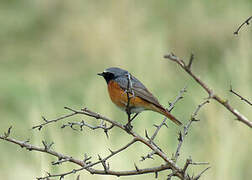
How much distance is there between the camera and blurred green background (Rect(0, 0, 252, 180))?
4395mm

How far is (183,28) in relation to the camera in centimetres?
776

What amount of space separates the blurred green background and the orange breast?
479mm

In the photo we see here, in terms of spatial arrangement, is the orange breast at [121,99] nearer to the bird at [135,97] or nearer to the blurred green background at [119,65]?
the bird at [135,97]

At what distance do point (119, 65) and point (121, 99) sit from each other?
2841 mm

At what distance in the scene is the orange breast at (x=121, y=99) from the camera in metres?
3.74

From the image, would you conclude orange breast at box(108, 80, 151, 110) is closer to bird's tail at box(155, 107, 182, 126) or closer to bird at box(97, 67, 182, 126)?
bird at box(97, 67, 182, 126)

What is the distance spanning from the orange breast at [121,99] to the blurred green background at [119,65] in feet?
1.57

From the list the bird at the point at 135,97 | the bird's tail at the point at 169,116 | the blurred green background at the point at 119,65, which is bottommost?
the bird's tail at the point at 169,116

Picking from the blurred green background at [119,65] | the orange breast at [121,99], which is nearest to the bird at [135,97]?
the orange breast at [121,99]

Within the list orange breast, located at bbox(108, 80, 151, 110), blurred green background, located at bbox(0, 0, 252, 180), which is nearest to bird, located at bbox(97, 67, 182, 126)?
orange breast, located at bbox(108, 80, 151, 110)

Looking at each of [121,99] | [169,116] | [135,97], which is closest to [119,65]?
[121,99]

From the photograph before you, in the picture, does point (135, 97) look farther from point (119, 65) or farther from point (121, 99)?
point (119, 65)

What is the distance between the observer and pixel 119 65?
6.61 metres

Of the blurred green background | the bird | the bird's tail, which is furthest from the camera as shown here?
the blurred green background
